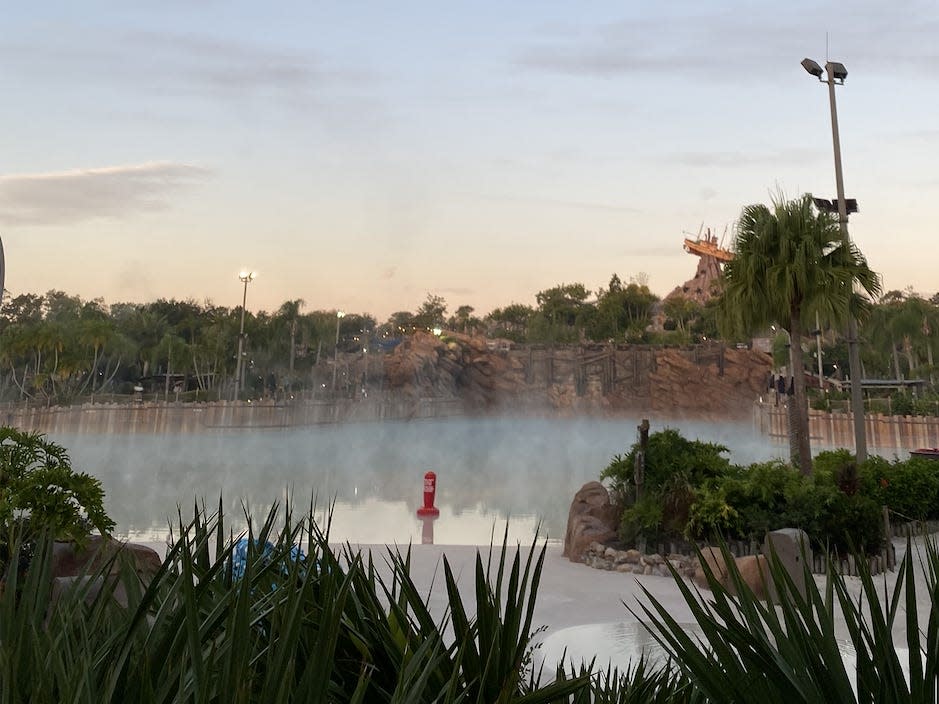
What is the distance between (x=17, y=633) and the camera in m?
1.40

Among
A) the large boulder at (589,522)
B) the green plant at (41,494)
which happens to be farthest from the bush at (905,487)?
the green plant at (41,494)

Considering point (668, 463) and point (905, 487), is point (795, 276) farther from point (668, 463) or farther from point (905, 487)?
point (668, 463)

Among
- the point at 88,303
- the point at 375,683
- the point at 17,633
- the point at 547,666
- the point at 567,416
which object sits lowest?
the point at 547,666

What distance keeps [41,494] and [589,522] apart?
7694mm

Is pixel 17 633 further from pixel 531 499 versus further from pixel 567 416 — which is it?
pixel 567 416

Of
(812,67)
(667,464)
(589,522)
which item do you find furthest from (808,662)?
(812,67)

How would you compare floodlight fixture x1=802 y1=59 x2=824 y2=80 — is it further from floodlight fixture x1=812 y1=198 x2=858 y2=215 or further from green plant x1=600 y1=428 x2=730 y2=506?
green plant x1=600 y1=428 x2=730 y2=506

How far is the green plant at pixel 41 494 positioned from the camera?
579 centimetres

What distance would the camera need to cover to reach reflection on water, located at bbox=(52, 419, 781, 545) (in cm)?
1584

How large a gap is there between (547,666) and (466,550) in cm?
484

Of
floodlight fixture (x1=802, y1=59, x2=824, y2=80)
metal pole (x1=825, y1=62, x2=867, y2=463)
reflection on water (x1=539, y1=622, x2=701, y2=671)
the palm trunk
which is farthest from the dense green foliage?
floodlight fixture (x1=802, y1=59, x2=824, y2=80)

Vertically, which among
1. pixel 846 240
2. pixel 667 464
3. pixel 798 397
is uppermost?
pixel 846 240

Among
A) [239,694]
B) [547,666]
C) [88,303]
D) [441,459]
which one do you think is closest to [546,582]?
[547,666]

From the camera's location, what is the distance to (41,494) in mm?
5938
